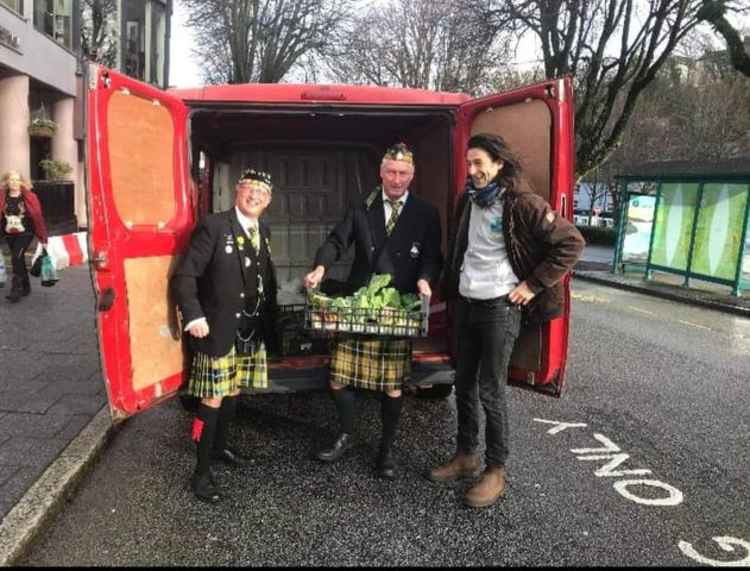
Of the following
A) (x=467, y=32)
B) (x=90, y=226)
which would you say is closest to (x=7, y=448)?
(x=90, y=226)

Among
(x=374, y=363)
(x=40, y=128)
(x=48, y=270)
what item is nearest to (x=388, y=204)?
(x=374, y=363)

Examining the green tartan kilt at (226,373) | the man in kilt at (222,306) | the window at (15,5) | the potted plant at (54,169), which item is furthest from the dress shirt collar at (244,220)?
the potted plant at (54,169)

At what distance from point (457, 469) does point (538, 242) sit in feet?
4.60

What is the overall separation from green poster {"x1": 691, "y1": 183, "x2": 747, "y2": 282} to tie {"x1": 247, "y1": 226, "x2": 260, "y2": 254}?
1084 cm

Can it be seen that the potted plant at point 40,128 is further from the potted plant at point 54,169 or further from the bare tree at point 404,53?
the bare tree at point 404,53

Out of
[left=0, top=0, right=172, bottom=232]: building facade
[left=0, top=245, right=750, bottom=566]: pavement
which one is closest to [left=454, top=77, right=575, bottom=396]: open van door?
[left=0, top=245, right=750, bottom=566]: pavement

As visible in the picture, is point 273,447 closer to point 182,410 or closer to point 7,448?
point 182,410

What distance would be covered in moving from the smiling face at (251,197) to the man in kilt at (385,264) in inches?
Answer: 19.4

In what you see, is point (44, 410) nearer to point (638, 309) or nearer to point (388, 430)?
point (388, 430)

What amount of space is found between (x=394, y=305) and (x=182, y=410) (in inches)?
85.1

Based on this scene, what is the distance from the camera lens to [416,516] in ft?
11.0

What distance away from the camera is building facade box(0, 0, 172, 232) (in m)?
15.7

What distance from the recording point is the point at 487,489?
3.48m

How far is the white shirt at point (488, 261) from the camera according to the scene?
339 cm
